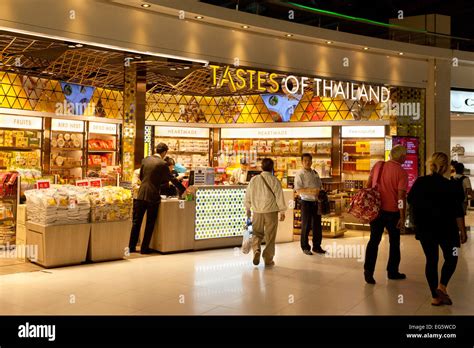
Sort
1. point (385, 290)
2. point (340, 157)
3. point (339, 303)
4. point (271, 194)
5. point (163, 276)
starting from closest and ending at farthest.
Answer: point (339, 303), point (385, 290), point (163, 276), point (271, 194), point (340, 157)

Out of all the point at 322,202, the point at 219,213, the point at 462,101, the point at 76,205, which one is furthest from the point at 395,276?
the point at 462,101

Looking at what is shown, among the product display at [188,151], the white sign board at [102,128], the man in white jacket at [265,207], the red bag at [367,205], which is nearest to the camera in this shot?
the red bag at [367,205]

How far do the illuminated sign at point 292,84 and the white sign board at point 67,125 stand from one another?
3962 mm

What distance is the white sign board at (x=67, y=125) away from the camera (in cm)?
1133

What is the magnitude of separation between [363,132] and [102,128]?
6.58 metres

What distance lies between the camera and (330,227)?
31.6ft

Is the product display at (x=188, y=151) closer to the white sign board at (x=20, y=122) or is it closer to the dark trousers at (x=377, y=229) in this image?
the white sign board at (x=20, y=122)

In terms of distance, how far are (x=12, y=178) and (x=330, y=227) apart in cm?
590

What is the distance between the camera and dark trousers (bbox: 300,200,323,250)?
302 inches

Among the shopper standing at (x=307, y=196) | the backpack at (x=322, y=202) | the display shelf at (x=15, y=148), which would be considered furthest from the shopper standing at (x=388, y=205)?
the display shelf at (x=15, y=148)

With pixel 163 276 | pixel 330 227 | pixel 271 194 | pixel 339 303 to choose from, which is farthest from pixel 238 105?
pixel 339 303

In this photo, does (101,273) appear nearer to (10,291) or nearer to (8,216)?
(10,291)

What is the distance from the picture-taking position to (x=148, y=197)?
7.35 meters
